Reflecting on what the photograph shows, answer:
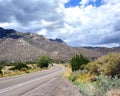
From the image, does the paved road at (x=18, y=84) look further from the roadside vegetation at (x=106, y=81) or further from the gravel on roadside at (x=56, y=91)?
the roadside vegetation at (x=106, y=81)

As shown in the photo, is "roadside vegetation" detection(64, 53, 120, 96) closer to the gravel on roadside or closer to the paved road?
the gravel on roadside

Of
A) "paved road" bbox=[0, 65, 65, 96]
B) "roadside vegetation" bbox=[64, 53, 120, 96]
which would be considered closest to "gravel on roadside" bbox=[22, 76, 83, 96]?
"roadside vegetation" bbox=[64, 53, 120, 96]

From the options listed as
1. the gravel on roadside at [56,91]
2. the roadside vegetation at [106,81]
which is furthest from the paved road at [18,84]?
the roadside vegetation at [106,81]

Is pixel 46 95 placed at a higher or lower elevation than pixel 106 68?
lower

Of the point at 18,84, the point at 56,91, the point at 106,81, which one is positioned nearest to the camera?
the point at 106,81

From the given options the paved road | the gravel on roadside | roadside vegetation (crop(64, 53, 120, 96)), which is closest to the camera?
roadside vegetation (crop(64, 53, 120, 96))

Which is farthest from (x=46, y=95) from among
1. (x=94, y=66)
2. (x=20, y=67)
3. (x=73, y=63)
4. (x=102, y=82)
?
(x=20, y=67)

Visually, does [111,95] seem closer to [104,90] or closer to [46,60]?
[104,90]

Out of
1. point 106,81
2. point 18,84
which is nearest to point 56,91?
point 106,81

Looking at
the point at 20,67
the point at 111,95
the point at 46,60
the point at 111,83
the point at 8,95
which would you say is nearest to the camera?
the point at 111,95

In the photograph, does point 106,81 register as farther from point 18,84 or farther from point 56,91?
point 18,84

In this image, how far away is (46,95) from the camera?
18719mm

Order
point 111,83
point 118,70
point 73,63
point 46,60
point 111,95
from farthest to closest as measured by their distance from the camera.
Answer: point 46,60 < point 73,63 < point 118,70 < point 111,83 < point 111,95

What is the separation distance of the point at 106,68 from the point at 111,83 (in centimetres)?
556
